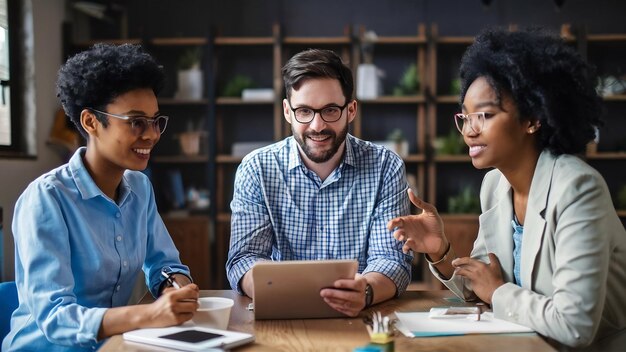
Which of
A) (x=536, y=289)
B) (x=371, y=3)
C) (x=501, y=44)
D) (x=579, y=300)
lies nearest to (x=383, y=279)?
(x=536, y=289)

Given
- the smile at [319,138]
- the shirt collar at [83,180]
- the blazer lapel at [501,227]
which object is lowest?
the blazer lapel at [501,227]

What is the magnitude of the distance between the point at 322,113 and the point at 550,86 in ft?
2.56

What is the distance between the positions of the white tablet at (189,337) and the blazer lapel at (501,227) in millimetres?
817

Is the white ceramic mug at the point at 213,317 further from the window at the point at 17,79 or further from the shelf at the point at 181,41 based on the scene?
the shelf at the point at 181,41

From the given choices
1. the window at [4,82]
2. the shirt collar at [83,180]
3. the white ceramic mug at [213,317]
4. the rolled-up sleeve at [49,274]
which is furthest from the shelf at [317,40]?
the white ceramic mug at [213,317]

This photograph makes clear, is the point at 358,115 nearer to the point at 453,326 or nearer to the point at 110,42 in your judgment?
the point at 110,42

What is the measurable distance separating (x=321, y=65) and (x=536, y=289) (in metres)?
1.02

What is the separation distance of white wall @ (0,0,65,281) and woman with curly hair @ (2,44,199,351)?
239 cm

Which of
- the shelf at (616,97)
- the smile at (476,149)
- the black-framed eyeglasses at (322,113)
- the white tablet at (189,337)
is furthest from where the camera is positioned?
the shelf at (616,97)

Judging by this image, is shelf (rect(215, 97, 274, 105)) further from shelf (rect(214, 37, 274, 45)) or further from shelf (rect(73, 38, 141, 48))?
shelf (rect(73, 38, 141, 48))

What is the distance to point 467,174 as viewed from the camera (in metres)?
5.72

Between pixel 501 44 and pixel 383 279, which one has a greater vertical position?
pixel 501 44

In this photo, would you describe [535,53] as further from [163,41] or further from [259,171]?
[163,41]

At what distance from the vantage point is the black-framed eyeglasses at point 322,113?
7.62ft
